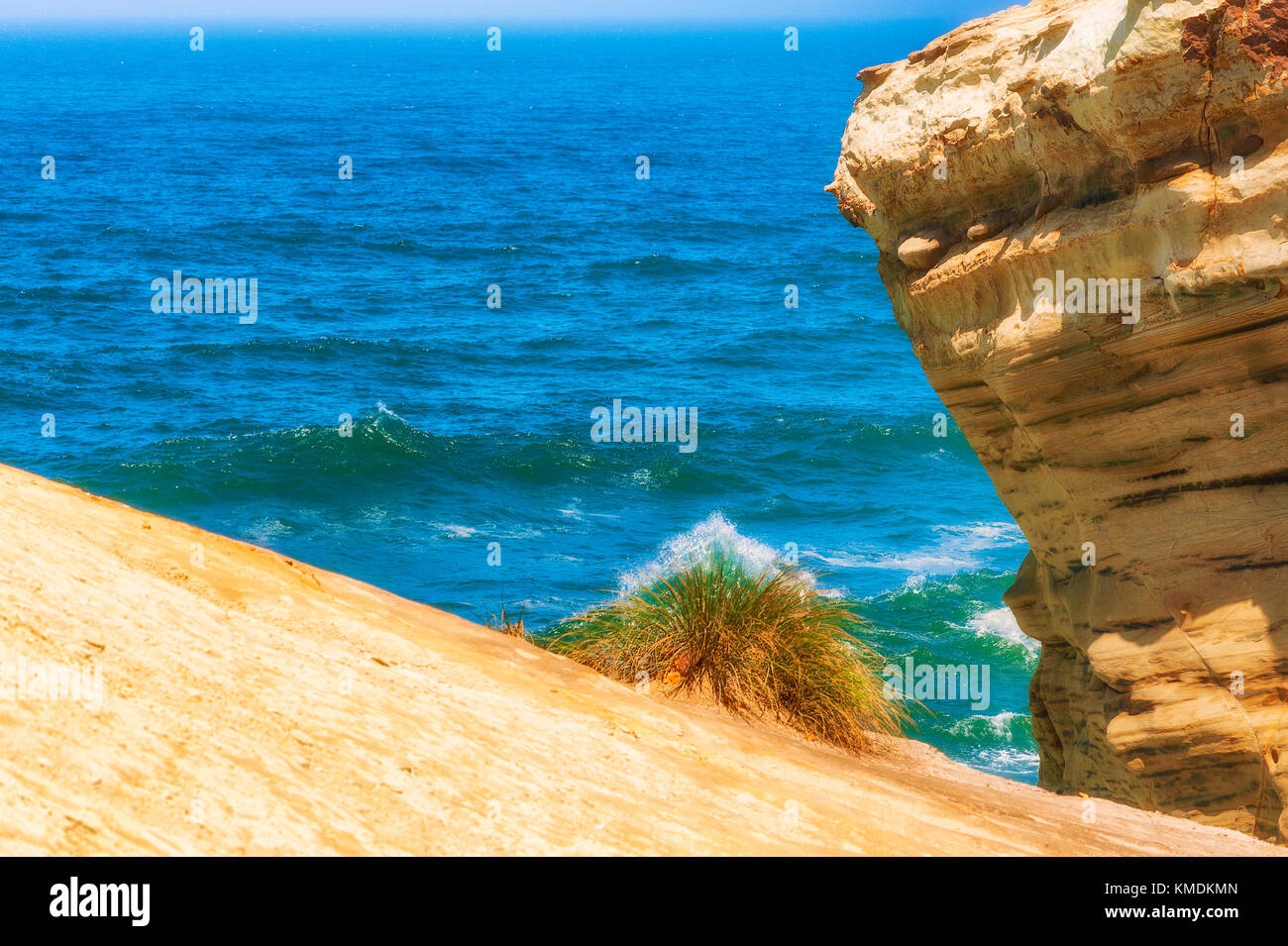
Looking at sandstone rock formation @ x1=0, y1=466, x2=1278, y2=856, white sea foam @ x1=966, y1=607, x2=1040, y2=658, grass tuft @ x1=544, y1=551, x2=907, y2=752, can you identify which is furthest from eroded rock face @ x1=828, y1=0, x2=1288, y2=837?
white sea foam @ x1=966, y1=607, x2=1040, y2=658

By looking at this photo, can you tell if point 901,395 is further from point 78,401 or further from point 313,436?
point 78,401

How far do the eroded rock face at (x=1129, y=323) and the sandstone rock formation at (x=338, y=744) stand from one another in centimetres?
210

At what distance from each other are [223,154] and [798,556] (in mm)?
68591

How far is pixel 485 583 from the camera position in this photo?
2762 centimetres

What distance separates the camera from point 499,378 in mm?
42812

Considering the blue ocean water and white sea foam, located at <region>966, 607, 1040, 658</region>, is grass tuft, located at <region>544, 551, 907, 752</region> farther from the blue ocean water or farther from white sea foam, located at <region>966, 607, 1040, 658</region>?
white sea foam, located at <region>966, 607, 1040, 658</region>

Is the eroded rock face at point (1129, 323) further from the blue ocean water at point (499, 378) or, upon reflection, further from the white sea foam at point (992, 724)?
the white sea foam at point (992, 724)

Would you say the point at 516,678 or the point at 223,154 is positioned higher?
the point at 223,154

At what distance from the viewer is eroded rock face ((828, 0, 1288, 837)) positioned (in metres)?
9.09

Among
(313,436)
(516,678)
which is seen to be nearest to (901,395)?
(313,436)

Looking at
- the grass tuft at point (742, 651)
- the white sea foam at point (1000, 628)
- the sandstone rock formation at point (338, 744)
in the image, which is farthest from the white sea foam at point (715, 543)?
the sandstone rock formation at point (338, 744)

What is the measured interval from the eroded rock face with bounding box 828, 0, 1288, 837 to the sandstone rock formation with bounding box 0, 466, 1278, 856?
2.10m

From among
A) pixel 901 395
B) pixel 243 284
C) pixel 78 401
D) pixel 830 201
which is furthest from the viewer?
pixel 830 201

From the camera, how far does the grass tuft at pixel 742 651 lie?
9.70m
